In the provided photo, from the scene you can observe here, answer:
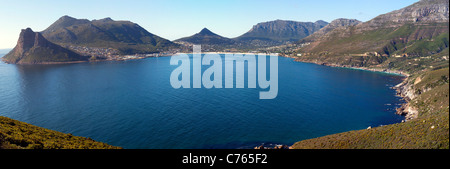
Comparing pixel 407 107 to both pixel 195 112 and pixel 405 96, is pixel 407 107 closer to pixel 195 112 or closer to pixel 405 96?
pixel 405 96

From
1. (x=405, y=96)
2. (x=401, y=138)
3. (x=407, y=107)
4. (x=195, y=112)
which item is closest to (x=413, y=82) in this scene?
(x=405, y=96)

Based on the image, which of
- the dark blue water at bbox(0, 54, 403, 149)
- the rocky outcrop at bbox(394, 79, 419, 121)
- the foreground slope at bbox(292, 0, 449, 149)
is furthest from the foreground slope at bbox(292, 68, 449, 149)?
the rocky outcrop at bbox(394, 79, 419, 121)

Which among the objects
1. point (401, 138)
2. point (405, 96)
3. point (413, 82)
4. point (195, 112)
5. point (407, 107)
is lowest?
point (195, 112)

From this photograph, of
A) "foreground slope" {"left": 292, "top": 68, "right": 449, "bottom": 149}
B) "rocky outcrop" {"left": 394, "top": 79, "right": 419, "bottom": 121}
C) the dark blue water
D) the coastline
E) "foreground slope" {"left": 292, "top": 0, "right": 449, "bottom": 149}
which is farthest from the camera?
the coastline

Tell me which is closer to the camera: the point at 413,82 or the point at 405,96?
the point at 405,96

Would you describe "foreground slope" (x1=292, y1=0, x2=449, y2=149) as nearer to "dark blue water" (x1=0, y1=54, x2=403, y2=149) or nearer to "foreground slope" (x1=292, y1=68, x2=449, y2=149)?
"foreground slope" (x1=292, y1=68, x2=449, y2=149)
